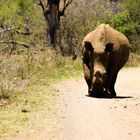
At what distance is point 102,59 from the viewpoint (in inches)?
660

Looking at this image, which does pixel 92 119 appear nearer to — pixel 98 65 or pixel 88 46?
pixel 98 65

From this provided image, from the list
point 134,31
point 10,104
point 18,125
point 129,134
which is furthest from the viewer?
point 134,31

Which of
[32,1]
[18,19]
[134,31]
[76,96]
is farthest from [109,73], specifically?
[134,31]

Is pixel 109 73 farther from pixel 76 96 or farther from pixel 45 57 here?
pixel 45 57

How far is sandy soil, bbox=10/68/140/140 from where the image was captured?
10734mm

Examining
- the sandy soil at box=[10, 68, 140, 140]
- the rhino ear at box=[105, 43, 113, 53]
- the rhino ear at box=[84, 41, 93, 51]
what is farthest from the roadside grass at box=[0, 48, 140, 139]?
the rhino ear at box=[105, 43, 113, 53]

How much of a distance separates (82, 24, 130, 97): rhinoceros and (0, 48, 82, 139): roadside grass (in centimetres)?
136

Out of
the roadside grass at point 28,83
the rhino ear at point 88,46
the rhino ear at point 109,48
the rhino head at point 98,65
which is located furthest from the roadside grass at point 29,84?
the rhino ear at point 109,48

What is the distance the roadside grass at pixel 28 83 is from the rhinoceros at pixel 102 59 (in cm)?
136

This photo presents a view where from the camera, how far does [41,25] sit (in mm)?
35625

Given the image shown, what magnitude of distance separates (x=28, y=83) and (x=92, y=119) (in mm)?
7626

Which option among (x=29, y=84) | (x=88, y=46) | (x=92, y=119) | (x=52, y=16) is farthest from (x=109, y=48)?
(x=52, y=16)

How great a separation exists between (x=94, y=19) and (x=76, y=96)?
19.0 m

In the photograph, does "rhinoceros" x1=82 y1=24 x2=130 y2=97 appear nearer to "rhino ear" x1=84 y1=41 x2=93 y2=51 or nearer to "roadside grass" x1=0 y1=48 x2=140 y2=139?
"rhino ear" x1=84 y1=41 x2=93 y2=51
